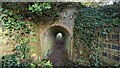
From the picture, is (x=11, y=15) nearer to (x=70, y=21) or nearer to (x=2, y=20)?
(x=2, y=20)

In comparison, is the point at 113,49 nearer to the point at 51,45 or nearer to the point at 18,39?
the point at 18,39

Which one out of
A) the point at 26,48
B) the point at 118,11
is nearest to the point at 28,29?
the point at 26,48

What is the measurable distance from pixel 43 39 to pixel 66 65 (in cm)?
167

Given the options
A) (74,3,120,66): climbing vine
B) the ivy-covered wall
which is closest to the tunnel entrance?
(74,3,120,66): climbing vine

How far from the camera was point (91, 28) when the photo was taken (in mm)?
5812

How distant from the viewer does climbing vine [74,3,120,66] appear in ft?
17.4

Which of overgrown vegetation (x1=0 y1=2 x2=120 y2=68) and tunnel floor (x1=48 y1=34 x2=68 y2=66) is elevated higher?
overgrown vegetation (x1=0 y1=2 x2=120 y2=68)

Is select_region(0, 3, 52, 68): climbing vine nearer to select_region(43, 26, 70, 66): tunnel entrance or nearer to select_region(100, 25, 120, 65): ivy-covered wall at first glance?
select_region(100, 25, 120, 65): ivy-covered wall

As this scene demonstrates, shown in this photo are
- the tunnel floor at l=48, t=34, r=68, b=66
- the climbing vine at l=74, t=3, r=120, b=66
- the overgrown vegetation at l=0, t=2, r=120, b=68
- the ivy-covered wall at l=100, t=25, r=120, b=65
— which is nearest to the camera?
the ivy-covered wall at l=100, t=25, r=120, b=65

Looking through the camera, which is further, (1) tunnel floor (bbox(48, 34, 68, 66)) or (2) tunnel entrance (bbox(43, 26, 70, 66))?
(2) tunnel entrance (bbox(43, 26, 70, 66))

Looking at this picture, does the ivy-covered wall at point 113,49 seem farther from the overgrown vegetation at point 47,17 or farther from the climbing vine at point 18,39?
the climbing vine at point 18,39

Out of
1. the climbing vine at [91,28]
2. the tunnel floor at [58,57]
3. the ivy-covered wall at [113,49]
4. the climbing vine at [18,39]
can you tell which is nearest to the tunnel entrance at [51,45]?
the tunnel floor at [58,57]

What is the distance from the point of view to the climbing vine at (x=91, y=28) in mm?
5292

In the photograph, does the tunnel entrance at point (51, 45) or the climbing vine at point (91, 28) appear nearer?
the climbing vine at point (91, 28)
